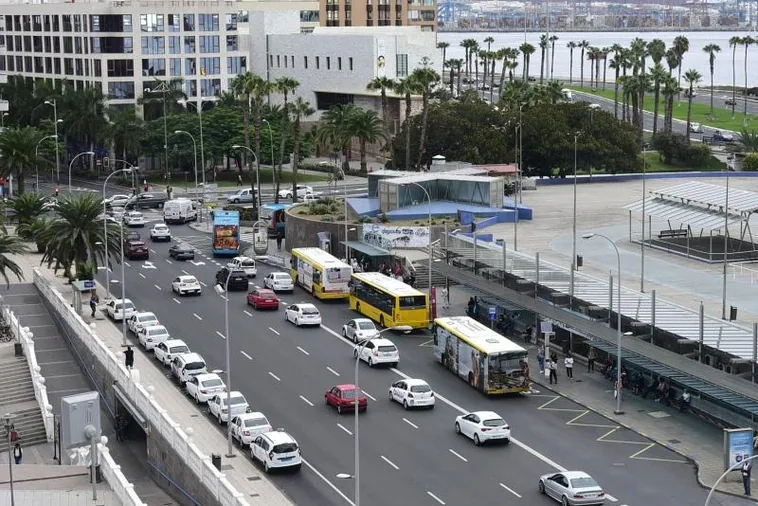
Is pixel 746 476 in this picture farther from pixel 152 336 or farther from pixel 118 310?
pixel 118 310

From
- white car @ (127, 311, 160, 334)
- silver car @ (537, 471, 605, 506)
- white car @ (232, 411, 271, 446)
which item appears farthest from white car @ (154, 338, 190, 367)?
silver car @ (537, 471, 605, 506)

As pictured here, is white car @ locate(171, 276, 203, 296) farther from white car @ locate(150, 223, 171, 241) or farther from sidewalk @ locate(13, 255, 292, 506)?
white car @ locate(150, 223, 171, 241)

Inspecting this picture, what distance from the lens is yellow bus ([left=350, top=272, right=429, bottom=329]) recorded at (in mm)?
77688

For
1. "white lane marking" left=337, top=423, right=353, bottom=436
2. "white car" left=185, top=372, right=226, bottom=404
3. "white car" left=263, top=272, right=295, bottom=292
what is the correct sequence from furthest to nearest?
"white car" left=263, top=272, right=295, bottom=292, "white car" left=185, top=372, right=226, bottom=404, "white lane marking" left=337, top=423, right=353, bottom=436

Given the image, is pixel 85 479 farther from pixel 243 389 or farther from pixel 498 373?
pixel 498 373

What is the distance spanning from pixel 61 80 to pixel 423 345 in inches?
4264

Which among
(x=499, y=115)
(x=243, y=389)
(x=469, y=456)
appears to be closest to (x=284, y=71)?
(x=499, y=115)

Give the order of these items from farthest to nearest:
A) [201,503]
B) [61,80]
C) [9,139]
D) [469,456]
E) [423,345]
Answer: [61,80]
[9,139]
[423,345]
[469,456]
[201,503]

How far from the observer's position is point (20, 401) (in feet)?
233

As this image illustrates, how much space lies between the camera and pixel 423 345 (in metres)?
76.4

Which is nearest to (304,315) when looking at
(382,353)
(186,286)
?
(382,353)

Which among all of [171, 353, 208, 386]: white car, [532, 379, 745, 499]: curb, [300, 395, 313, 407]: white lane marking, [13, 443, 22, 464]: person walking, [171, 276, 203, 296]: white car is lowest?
[13, 443, 22, 464]: person walking

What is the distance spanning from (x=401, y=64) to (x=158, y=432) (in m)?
115

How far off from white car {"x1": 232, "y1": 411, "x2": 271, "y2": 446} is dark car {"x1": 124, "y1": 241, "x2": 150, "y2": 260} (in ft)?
155
